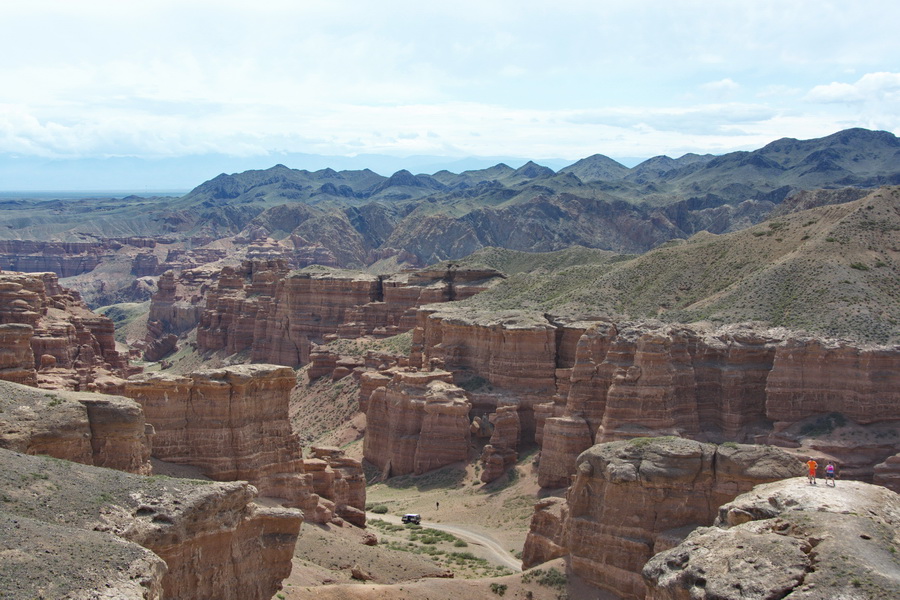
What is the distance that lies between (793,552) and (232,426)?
78.9ft

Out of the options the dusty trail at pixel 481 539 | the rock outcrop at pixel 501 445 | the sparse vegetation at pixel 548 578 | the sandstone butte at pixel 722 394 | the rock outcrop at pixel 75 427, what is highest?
the rock outcrop at pixel 75 427

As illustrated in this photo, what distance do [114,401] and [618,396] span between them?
87.7ft

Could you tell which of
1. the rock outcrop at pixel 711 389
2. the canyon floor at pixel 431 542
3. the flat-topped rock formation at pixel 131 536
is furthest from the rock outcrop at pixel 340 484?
the flat-topped rock formation at pixel 131 536

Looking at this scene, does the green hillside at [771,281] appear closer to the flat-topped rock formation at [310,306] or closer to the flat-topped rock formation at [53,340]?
the flat-topped rock formation at [310,306]

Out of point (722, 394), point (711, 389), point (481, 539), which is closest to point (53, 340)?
point (481, 539)

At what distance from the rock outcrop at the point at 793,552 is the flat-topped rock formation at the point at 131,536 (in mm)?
11329

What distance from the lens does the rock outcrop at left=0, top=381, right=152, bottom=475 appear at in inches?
1326

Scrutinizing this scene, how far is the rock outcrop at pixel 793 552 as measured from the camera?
2484cm

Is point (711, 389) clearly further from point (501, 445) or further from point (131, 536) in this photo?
point (131, 536)

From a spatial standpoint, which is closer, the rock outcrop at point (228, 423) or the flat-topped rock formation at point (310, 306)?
the rock outcrop at point (228, 423)

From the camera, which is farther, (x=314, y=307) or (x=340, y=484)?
(x=314, y=307)

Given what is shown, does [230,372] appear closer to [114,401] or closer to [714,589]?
[114,401]

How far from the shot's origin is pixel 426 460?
69688mm

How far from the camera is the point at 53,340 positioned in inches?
2857
